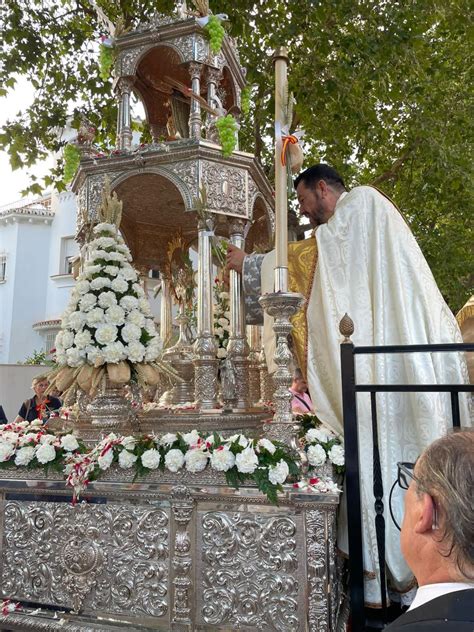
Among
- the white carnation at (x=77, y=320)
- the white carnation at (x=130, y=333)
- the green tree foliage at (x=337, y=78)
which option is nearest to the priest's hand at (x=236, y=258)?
the white carnation at (x=130, y=333)

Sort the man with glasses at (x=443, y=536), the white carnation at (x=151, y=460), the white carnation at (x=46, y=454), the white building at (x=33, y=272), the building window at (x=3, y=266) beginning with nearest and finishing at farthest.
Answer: the man with glasses at (x=443, y=536)
the white carnation at (x=151, y=460)
the white carnation at (x=46, y=454)
the white building at (x=33, y=272)
the building window at (x=3, y=266)

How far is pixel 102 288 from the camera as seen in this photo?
3.43 meters

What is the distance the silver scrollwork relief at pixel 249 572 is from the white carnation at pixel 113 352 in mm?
1074

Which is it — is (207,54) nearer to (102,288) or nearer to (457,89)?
(102,288)

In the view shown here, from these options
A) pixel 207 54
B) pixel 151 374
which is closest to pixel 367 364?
pixel 151 374

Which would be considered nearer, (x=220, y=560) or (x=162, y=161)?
(x=220, y=560)

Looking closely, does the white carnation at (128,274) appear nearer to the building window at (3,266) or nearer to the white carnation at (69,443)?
the white carnation at (69,443)

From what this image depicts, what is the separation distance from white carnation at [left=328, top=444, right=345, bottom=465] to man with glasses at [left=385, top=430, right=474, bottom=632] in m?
1.69

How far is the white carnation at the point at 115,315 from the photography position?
10.9 feet

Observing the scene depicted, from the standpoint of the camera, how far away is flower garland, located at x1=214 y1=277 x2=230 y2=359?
5.49m

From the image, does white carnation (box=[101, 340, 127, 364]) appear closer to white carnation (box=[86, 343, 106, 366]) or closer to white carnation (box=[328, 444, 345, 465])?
white carnation (box=[86, 343, 106, 366])

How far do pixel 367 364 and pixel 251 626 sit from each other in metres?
1.53

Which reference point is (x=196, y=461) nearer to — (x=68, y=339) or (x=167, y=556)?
(x=167, y=556)

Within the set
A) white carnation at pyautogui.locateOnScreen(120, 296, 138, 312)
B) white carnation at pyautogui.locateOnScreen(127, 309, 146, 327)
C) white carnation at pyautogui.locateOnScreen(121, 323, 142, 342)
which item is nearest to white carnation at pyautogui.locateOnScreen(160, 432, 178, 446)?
white carnation at pyautogui.locateOnScreen(121, 323, 142, 342)
